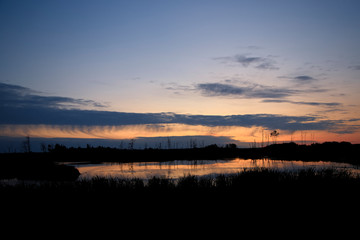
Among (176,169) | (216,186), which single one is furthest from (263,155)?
(216,186)

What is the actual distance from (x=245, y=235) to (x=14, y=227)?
948cm

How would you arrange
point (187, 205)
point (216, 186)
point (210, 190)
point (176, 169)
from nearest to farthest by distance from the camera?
point (187, 205)
point (210, 190)
point (216, 186)
point (176, 169)

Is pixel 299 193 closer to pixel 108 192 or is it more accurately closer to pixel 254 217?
pixel 254 217

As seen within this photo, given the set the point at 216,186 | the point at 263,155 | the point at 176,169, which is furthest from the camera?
the point at 263,155

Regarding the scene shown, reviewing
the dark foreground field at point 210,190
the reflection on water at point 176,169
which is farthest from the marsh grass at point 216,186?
the reflection on water at point 176,169

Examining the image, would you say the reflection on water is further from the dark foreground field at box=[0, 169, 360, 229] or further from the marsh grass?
the dark foreground field at box=[0, 169, 360, 229]

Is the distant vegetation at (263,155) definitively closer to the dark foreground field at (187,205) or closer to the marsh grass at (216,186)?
the marsh grass at (216,186)

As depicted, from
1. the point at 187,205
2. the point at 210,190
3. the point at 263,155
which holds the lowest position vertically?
the point at 263,155

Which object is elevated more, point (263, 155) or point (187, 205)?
point (187, 205)

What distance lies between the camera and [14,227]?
432 inches

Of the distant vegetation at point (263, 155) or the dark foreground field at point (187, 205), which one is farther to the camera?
the distant vegetation at point (263, 155)

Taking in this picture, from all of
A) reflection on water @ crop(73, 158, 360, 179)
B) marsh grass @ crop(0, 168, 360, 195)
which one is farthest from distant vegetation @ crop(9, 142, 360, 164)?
marsh grass @ crop(0, 168, 360, 195)

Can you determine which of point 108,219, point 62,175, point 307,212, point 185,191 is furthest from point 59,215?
point 62,175

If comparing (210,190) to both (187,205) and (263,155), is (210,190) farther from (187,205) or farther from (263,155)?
(263,155)
